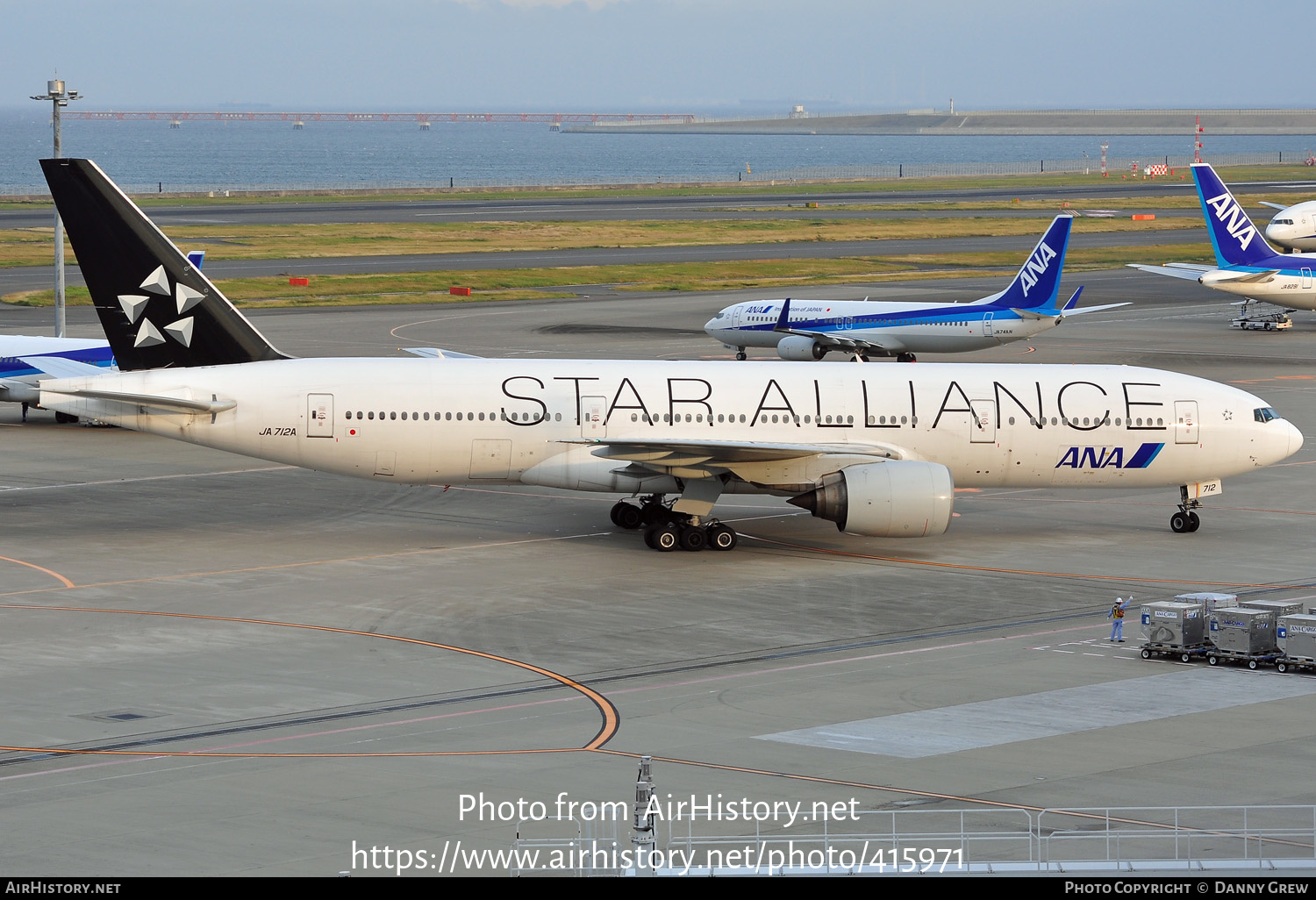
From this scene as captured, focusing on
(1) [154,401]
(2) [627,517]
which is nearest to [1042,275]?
(2) [627,517]

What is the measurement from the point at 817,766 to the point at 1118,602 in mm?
11034

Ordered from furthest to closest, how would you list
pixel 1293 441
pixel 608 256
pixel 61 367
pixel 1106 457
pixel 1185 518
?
pixel 608 256, pixel 61 367, pixel 1293 441, pixel 1185 518, pixel 1106 457

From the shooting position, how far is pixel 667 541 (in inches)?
1561

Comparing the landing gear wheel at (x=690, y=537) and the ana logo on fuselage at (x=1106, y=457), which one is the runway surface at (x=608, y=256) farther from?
the landing gear wheel at (x=690, y=537)

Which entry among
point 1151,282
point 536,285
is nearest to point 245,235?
point 536,285

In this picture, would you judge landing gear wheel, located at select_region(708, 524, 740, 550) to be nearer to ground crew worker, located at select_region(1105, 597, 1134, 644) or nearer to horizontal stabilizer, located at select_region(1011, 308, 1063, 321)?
ground crew worker, located at select_region(1105, 597, 1134, 644)

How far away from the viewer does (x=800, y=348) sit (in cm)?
7450

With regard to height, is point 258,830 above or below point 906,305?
below

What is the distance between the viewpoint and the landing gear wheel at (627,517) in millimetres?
42625

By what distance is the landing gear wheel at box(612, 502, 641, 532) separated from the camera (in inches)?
1678

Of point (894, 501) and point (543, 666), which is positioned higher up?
point (894, 501)

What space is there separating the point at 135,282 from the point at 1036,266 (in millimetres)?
41618

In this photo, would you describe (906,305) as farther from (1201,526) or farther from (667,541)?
(667,541)

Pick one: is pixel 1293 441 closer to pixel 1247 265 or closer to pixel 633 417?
pixel 633 417
